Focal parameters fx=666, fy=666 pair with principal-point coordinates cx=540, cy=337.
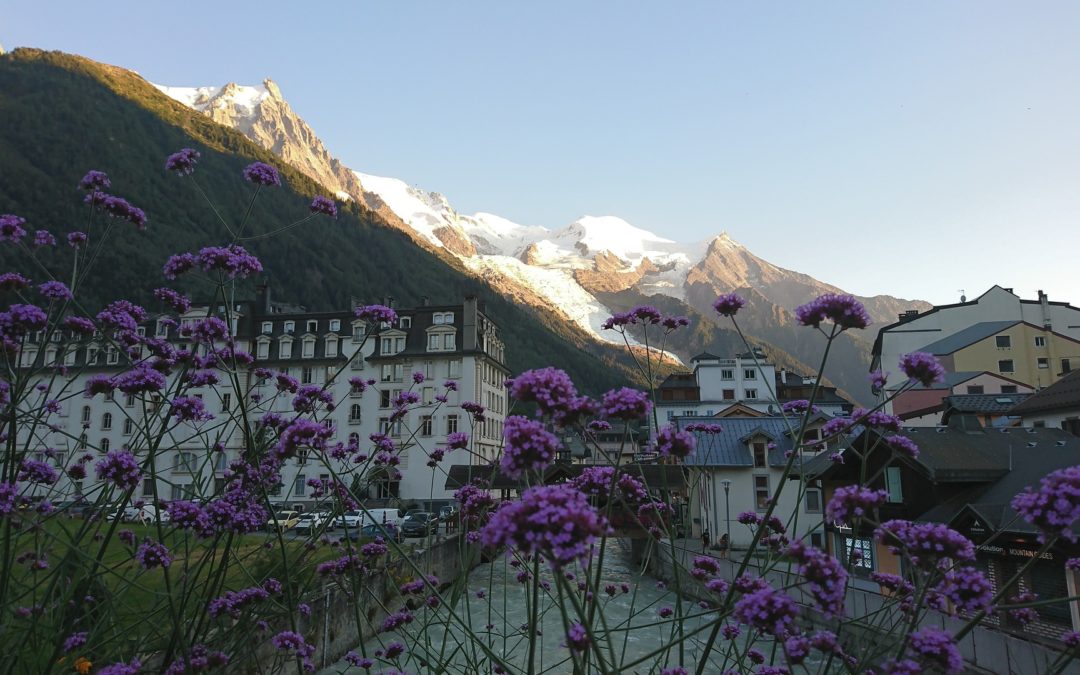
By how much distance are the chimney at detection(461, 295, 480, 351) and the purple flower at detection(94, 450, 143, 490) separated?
52.2 metres

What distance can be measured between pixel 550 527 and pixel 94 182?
6124 millimetres

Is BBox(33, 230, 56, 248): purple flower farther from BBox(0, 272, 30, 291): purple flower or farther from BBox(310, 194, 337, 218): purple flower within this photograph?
BBox(310, 194, 337, 218): purple flower

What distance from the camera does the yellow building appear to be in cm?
5225

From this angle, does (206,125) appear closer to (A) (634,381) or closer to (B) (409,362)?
(A) (634,381)

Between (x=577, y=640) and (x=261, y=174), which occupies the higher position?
(x=261, y=174)

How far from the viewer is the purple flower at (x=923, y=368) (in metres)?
4.71

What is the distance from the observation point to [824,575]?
11.3 ft

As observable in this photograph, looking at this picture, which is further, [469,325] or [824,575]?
[469,325]

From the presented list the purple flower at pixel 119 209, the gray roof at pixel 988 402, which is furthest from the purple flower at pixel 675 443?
the gray roof at pixel 988 402

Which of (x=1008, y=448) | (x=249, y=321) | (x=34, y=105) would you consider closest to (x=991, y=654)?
(x=1008, y=448)

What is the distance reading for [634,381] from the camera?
518ft

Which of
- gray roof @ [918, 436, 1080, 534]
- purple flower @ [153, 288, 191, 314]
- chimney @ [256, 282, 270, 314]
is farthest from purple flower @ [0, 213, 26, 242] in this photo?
chimney @ [256, 282, 270, 314]

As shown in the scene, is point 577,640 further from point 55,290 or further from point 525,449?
point 55,290

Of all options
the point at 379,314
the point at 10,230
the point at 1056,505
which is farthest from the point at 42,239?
the point at 1056,505
